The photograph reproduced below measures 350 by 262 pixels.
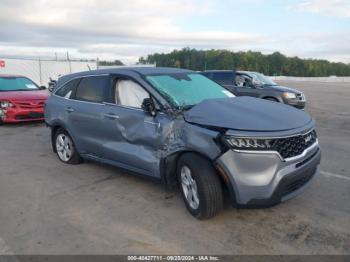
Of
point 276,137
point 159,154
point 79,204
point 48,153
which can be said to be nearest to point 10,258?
point 79,204

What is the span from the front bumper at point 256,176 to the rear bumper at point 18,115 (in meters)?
8.44

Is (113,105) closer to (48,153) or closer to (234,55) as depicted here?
(48,153)

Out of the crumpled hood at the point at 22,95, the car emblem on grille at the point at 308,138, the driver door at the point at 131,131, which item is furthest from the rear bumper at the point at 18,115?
the car emblem on grille at the point at 308,138

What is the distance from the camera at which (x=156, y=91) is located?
4828 millimetres

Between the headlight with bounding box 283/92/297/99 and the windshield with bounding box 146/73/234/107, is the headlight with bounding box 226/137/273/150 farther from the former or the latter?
the headlight with bounding box 283/92/297/99

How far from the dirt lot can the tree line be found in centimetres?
8275

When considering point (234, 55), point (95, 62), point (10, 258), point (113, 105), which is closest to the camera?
point (10, 258)

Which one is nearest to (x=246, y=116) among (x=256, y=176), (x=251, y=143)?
(x=251, y=143)

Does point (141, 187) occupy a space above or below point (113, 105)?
below

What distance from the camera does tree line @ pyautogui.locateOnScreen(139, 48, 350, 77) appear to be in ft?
308

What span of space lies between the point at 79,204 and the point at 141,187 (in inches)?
37.0

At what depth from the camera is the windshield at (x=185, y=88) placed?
4785 millimetres

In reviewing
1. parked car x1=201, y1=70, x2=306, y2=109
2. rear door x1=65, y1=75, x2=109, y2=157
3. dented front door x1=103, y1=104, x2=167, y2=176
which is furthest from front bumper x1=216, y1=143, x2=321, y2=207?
parked car x1=201, y1=70, x2=306, y2=109

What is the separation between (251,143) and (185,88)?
158cm
